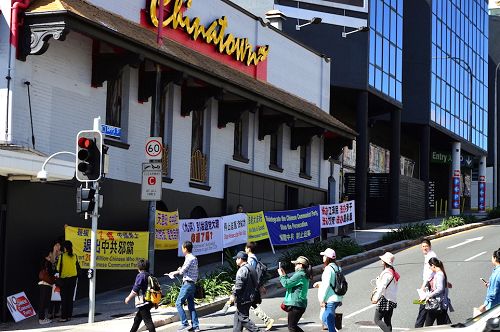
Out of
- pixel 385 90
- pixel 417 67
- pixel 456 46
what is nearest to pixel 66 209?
pixel 385 90

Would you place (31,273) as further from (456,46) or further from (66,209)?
(456,46)

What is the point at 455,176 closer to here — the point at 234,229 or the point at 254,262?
the point at 234,229

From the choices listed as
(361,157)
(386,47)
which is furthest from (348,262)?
(386,47)

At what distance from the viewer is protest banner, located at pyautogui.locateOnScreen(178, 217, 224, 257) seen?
2099 cm

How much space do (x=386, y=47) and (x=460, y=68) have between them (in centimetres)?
1543

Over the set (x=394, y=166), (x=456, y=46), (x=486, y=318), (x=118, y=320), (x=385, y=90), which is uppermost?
(x=456, y=46)

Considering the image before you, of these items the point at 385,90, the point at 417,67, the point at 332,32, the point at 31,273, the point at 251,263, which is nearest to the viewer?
the point at 251,263

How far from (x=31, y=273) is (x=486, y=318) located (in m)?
11.5

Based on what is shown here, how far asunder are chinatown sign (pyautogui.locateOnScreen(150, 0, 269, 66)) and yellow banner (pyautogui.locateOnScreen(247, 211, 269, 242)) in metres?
5.40

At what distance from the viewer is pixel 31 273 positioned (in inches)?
667

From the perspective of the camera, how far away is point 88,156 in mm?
14812

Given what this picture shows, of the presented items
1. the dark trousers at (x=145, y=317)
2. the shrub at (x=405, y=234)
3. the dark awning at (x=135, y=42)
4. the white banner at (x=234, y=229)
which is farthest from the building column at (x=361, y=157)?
the dark trousers at (x=145, y=317)

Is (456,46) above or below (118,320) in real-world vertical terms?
above

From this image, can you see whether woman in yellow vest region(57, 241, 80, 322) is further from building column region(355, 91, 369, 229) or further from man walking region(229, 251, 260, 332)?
building column region(355, 91, 369, 229)
